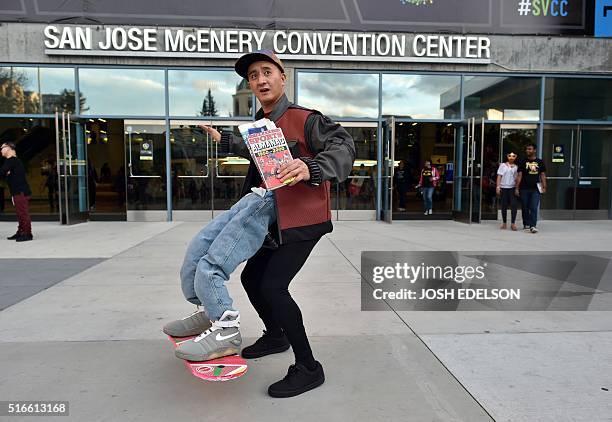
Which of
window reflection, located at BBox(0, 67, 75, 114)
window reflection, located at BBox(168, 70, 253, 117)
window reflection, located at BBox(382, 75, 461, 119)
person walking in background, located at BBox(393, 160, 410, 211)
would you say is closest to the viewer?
window reflection, located at BBox(0, 67, 75, 114)

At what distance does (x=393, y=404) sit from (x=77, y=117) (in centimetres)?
1057

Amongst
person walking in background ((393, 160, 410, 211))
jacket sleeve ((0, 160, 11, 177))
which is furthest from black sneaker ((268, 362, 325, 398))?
person walking in background ((393, 160, 410, 211))

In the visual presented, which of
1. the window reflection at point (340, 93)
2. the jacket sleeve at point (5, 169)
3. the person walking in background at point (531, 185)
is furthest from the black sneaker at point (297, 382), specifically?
the window reflection at point (340, 93)

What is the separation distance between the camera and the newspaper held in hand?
1990 mm

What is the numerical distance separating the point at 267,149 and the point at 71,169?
9740mm

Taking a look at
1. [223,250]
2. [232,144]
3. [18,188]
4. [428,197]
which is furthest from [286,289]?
[428,197]

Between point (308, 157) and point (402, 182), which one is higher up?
point (308, 157)

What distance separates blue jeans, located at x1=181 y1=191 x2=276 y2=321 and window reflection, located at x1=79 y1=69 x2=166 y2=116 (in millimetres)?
9143

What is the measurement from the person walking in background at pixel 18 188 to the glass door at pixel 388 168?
301 inches

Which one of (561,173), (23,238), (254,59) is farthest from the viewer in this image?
(561,173)

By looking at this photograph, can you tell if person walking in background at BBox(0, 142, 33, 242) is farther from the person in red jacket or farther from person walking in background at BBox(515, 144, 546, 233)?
person walking in background at BBox(515, 144, 546, 233)

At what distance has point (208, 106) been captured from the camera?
10.6m

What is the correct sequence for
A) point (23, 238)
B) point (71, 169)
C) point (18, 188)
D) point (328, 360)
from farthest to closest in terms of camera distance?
point (71, 169), point (18, 188), point (23, 238), point (328, 360)

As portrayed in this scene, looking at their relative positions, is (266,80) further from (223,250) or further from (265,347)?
(265,347)
